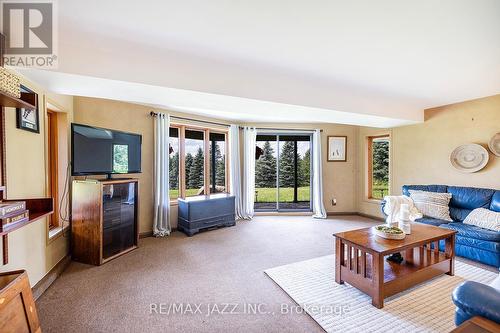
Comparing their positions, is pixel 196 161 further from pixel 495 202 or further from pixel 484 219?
pixel 495 202

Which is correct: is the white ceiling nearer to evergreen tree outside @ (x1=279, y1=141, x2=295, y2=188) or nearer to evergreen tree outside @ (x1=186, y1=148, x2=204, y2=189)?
evergreen tree outside @ (x1=186, y1=148, x2=204, y2=189)

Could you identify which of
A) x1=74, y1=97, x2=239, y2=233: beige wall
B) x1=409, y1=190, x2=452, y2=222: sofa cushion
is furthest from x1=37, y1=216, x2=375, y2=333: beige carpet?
x1=409, y1=190, x2=452, y2=222: sofa cushion

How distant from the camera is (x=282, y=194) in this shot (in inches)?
222

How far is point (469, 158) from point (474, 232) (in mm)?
1422

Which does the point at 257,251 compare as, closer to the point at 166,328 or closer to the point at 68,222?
the point at 166,328

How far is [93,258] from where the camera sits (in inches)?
107

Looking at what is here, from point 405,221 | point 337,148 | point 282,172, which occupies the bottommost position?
point 405,221

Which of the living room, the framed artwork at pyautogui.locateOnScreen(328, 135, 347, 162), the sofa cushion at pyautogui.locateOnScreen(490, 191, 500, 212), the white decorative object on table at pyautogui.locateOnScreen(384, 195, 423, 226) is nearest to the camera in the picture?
the living room

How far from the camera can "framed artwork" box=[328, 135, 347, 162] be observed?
5.45 m

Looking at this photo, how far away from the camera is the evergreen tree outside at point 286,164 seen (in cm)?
559

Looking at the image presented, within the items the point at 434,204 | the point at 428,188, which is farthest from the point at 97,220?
the point at 428,188

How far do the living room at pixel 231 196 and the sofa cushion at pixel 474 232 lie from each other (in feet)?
0.08

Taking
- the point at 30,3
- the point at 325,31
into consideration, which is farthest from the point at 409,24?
the point at 30,3

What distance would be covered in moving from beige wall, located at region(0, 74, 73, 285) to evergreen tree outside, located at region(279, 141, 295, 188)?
431 cm
